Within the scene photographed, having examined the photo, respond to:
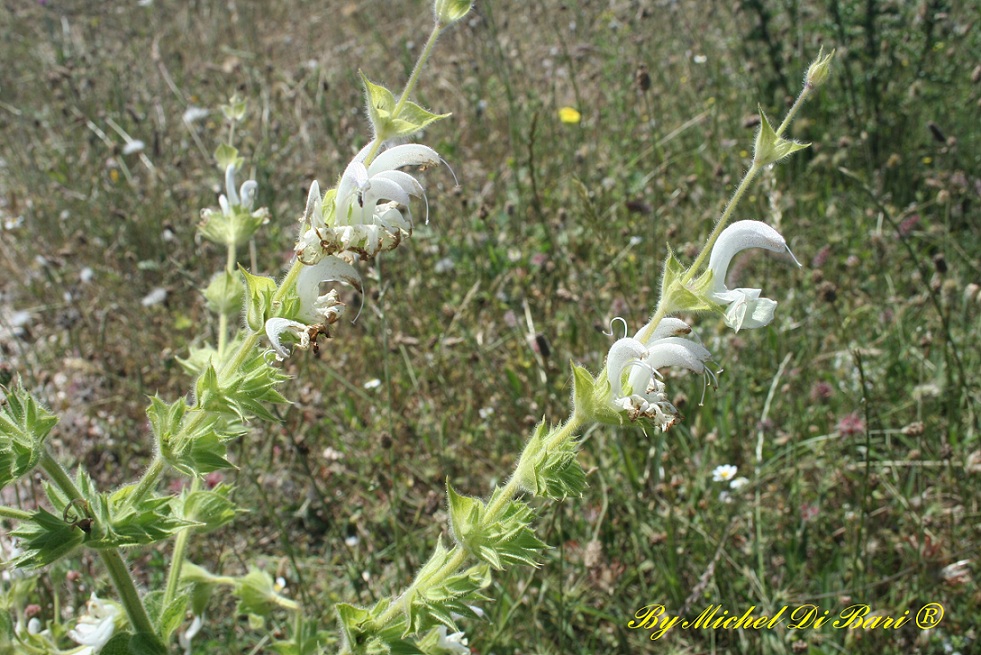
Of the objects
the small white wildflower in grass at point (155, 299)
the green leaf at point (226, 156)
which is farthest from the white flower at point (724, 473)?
the small white wildflower in grass at point (155, 299)

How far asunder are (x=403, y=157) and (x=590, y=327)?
165 cm

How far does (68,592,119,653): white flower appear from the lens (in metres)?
1.57

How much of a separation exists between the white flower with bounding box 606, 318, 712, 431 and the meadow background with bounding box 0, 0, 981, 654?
623mm

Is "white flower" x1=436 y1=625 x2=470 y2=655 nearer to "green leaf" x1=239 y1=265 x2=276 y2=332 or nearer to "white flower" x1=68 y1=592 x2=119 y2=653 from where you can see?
"white flower" x1=68 y1=592 x2=119 y2=653

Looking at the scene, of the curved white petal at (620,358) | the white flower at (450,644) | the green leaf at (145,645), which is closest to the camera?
the curved white petal at (620,358)

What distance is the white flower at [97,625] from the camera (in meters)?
1.57

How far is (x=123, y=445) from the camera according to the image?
306 cm

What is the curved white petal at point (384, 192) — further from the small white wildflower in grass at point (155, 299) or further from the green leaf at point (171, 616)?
the small white wildflower in grass at point (155, 299)

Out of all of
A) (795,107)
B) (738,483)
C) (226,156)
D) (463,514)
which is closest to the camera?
(795,107)

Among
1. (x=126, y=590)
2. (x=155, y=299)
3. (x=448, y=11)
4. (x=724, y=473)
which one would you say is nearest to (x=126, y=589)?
(x=126, y=590)

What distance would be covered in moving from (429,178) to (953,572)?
334cm

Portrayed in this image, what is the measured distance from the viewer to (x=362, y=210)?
1.38 m

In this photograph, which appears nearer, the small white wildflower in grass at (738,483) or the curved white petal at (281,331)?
the curved white petal at (281,331)

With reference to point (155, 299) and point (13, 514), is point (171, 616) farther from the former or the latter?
point (155, 299)
